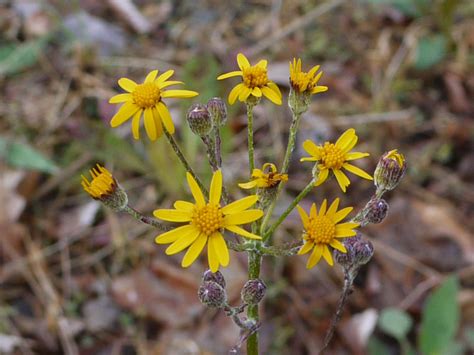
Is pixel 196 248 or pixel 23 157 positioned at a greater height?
pixel 23 157

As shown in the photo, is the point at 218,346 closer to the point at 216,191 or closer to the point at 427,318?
the point at 427,318

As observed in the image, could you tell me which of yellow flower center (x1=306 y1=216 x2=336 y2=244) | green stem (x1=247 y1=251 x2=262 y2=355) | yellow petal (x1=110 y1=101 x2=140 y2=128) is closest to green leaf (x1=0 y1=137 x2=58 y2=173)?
yellow petal (x1=110 y1=101 x2=140 y2=128)

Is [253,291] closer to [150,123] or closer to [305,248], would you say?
[305,248]

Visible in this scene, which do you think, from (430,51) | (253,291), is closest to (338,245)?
(253,291)

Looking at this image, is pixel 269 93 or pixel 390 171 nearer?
pixel 390 171

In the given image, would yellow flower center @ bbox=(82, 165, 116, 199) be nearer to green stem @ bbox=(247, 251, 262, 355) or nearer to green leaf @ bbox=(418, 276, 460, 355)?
green stem @ bbox=(247, 251, 262, 355)

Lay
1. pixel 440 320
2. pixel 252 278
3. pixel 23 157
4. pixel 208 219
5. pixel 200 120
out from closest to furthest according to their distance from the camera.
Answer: pixel 208 219 → pixel 252 278 → pixel 200 120 → pixel 440 320 → pixel 23 157
